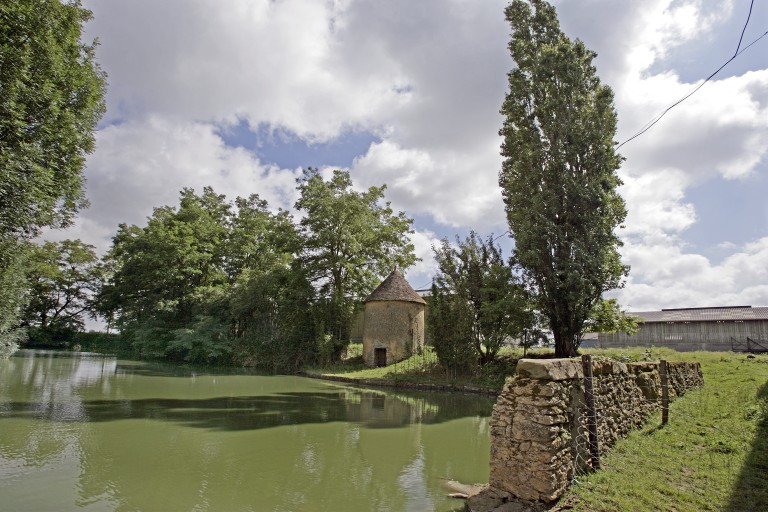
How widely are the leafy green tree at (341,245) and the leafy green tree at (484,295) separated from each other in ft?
26.7

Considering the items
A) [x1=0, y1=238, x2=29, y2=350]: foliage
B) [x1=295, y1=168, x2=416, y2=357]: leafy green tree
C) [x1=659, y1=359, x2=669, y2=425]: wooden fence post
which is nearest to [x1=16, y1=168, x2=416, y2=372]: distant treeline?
[x1=295, y1=168, x2=416, y2=357]: leafy green tree

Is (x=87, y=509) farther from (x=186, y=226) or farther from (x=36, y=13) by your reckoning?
(x=186, y=226)

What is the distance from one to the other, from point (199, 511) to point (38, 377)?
17.6 metres

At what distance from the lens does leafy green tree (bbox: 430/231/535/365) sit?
16797 millimetres

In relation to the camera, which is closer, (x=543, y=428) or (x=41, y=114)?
(x=543, y=428)

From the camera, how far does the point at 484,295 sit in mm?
19203

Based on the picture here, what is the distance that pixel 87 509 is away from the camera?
196 inches

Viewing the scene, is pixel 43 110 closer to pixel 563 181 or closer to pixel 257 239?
pixel 563 181

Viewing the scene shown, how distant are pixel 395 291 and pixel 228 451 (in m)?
18.4

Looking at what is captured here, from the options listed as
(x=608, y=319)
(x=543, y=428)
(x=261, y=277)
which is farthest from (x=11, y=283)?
(x=608, y=319)

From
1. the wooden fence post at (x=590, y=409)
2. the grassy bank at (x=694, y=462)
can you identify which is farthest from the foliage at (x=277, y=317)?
the wooden fence post at (x=590, y=409)

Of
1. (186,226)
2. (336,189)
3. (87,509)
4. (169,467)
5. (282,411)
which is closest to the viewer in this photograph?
(87,509)

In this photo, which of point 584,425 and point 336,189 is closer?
point 584,425

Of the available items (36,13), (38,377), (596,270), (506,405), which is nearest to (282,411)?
(506,405)
